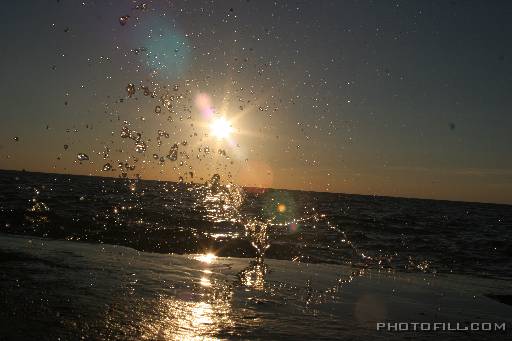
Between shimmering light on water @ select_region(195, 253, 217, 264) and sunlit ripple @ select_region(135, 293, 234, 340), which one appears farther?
shimmering light on water @ select_region(195, 253, 217, 264)

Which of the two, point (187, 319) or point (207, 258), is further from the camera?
point (207, 258)

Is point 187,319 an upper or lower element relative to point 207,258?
upper

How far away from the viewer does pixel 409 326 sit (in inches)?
238

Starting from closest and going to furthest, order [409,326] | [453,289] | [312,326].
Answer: [312,326], [409,326], [453,289]

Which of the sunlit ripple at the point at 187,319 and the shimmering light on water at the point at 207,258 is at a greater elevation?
the sunlit ripple at the point at 187,319

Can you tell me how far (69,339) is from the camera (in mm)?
4344

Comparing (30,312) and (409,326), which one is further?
(409,326)

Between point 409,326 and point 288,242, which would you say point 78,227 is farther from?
point 409,326

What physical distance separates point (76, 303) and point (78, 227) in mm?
11480

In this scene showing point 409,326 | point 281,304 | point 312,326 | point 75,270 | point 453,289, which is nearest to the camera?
point 312,326

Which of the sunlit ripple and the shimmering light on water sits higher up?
the sunlit ripple

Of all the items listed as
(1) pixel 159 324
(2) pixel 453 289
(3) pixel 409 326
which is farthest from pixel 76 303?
(2) pixel 453 289

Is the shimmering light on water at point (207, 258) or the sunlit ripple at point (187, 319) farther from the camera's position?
the shimmering light on water at point (207, 258)

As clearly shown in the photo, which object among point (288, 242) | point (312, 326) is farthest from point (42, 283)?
point (288, 242)
